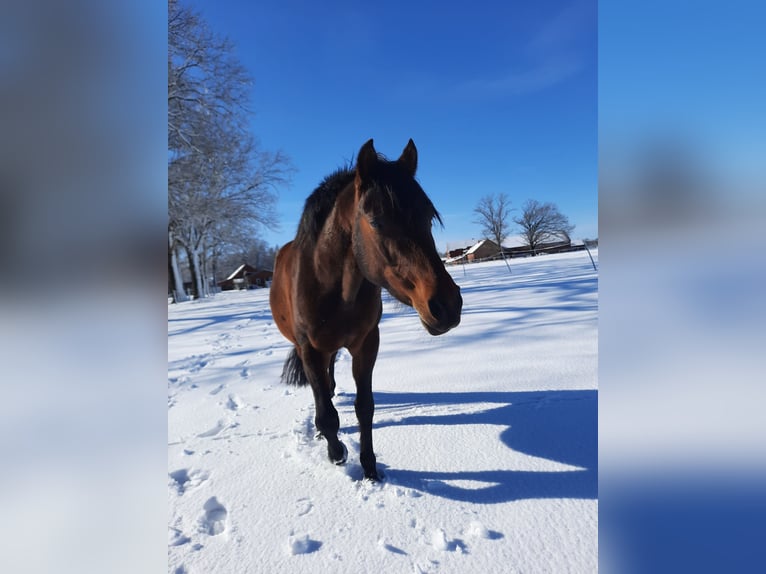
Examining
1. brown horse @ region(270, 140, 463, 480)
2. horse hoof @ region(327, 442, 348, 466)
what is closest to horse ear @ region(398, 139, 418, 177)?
brown horse @ region(270, 140, 463, 480)

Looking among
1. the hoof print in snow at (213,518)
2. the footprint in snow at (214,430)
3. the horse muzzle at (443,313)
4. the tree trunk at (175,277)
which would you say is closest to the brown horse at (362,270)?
the horse muzzle at (443,313)

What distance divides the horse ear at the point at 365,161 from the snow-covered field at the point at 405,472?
2.67ft

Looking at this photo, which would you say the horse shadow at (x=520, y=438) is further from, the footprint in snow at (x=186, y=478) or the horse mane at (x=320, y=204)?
the horse mane at (x=320, y=204)

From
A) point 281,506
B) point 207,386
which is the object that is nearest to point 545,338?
point 281,506

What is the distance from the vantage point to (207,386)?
3.43 m

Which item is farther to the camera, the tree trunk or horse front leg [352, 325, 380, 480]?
the tree trunk

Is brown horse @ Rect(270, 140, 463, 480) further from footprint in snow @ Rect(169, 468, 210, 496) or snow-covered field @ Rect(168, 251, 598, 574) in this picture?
footprint in snow @ Rect(169, 468, 210, 496)

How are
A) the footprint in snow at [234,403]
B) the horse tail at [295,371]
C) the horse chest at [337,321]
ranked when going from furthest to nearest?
the horse tail at [295,371]
the footprint in snow at [234,403]
the horse chest at [337,321]

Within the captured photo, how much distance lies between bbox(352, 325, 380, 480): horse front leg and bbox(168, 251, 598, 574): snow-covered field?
0.10 metres

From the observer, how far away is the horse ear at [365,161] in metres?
1.59

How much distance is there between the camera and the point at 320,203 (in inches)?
77.9

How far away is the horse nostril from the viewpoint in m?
1.30

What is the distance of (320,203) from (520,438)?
6.20 feet

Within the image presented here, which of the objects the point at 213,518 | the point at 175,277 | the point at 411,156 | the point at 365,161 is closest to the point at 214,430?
the point at 213,518
